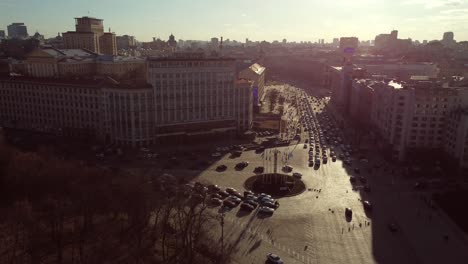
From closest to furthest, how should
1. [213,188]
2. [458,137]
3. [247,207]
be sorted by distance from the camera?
[247,207] < [213,188] < [458,137]

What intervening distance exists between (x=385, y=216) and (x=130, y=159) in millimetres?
41682

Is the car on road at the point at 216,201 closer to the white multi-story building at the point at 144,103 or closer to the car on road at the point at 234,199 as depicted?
the car on road at the point at 234,199

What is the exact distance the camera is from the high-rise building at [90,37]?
135 meters

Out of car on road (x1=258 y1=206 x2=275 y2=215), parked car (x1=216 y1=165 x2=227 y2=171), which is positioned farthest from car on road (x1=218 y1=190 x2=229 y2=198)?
parked car (x1=216 y1=165 x2=227 y2=171)

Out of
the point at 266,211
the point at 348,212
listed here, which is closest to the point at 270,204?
the point at 266,211

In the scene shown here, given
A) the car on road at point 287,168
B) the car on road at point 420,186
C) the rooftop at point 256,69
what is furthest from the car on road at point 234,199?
the rooftop at point 256,69

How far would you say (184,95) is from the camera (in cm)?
7944

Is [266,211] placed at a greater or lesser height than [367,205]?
lesser

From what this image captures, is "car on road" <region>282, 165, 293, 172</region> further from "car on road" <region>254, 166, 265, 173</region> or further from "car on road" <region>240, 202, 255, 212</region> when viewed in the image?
"car on road" <region>240, 202, 255, 212</region>

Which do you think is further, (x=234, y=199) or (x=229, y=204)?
(x=234, y=199)

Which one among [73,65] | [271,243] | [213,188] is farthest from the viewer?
[73,65]

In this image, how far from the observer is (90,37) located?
136500mm

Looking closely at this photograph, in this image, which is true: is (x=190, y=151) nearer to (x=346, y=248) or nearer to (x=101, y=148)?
(x=101, y=148)

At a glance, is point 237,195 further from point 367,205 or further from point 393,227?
point 393,227
